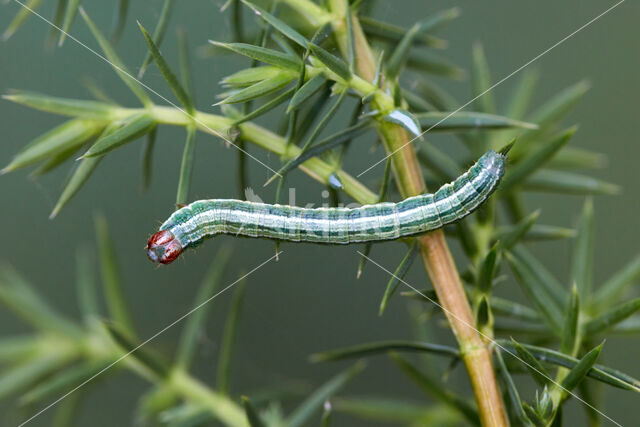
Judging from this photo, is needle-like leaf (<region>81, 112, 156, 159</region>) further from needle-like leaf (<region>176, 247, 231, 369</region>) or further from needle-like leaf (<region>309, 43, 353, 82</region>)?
needle-like leaf (<region>176, 247, 231, 369</region>)

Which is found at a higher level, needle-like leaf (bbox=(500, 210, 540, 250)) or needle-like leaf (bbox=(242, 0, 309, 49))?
needle-like leaf (bbox=(242, 0, 309, 49))

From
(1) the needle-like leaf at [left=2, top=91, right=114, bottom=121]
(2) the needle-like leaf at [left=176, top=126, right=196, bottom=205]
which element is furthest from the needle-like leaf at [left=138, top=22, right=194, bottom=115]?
(1) the needle-like leaf at [left=2, top=91, right=114, bottom=121]

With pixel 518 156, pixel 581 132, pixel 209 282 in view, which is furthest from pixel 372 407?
pixel 581 132

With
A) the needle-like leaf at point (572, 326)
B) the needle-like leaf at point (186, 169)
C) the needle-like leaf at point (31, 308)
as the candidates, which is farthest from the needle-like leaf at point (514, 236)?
the needle-like leaf at point (31, 308)

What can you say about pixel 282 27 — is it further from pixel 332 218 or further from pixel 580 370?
pixel 580 370

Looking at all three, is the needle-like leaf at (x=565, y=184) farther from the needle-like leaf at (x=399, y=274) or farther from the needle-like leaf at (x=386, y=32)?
the needle-like leaf at (x=399, y=274)

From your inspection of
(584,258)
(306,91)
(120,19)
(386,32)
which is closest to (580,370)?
(584,258)

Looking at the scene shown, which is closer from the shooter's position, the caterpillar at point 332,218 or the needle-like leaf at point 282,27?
the needle-like leaf at point 282,27
